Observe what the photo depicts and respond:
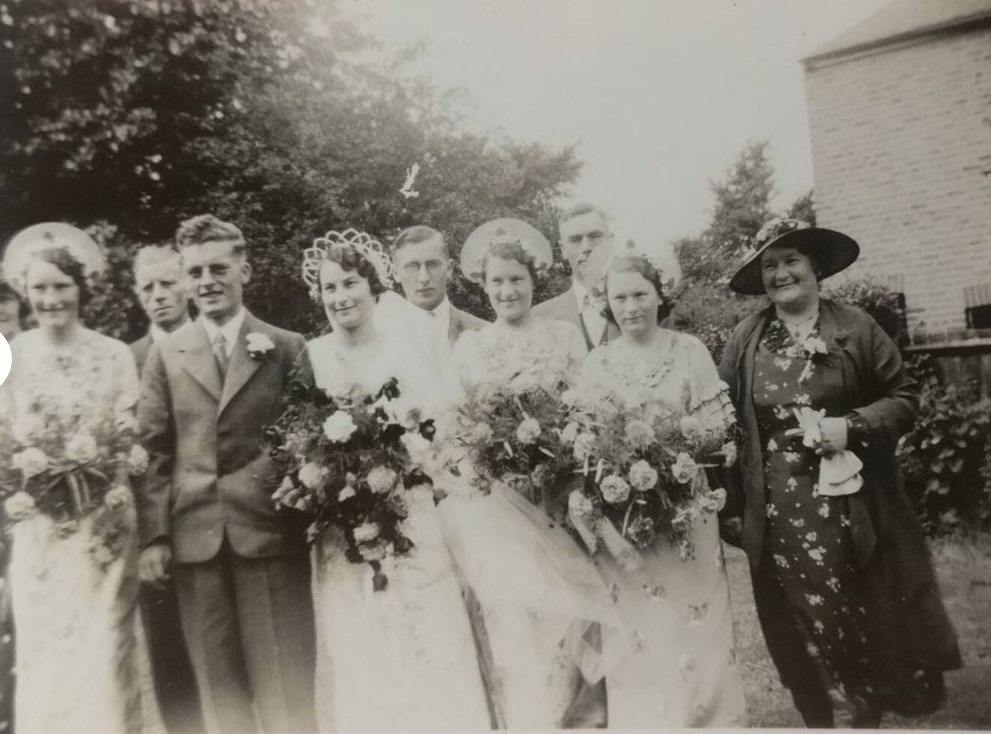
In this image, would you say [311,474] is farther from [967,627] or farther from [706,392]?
[967,627]

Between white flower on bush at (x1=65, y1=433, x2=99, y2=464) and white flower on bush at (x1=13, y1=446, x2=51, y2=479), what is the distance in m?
0.08

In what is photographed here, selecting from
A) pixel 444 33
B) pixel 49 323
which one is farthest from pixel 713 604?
pixel 49 323

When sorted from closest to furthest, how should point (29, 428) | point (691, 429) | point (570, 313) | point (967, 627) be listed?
point (967, 627) → point (691, 429) → point (570, 313) → point (29, 428)

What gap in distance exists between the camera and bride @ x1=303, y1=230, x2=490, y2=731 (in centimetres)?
290

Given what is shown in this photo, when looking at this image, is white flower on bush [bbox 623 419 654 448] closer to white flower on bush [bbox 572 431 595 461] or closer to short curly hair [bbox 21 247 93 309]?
white flower on bush [bbox 572 431 595 461]

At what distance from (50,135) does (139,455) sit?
44.6 inches

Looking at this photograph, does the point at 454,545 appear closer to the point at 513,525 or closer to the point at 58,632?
the point at 513,525

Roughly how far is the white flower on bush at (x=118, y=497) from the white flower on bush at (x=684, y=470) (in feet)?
5.78

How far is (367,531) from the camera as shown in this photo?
291 cm

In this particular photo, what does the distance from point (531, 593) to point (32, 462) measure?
1688 millimetres

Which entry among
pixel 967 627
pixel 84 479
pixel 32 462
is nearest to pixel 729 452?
pixel 967 627

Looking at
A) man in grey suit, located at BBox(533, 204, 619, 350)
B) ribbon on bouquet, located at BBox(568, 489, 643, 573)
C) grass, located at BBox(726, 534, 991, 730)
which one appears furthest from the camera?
man in grey suit, located at BBox(533, 204, 619, 350)

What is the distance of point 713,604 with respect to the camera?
2.85m

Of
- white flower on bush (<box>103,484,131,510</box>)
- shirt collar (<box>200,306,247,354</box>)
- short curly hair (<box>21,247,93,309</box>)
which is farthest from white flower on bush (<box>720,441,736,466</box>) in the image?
short curly hair (<box>21,247,93,309</box>)
